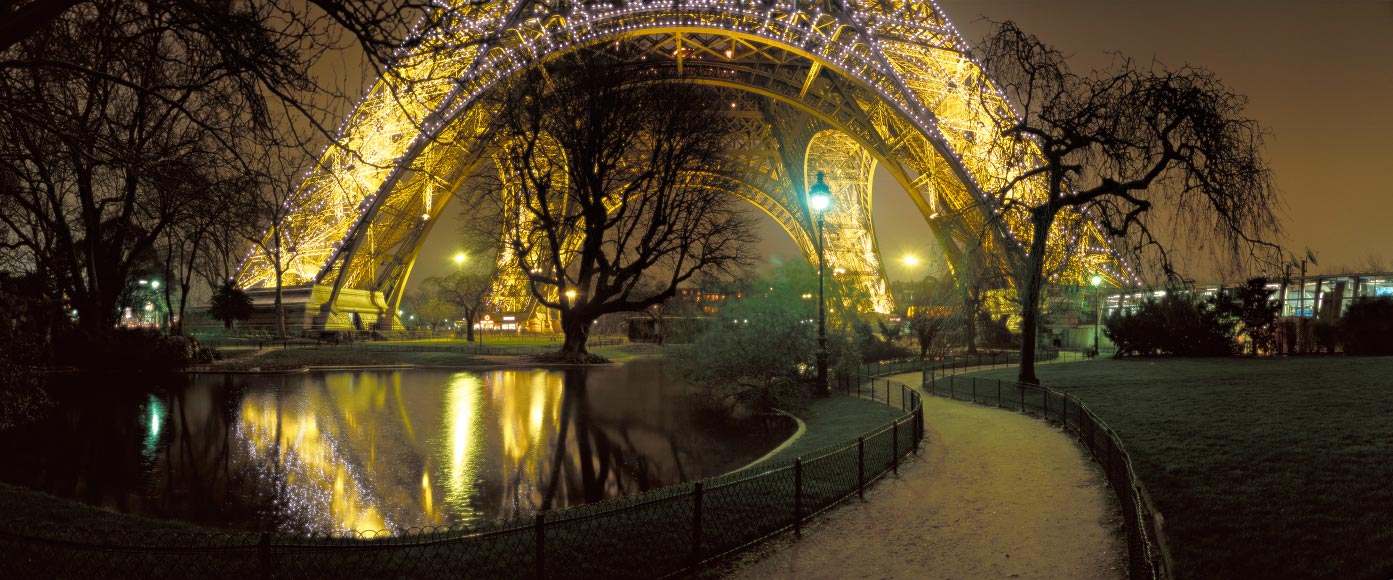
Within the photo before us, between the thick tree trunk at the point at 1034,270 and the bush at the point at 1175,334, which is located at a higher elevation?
the thick tree trunk at the point at 1034,270

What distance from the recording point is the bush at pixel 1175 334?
24219 mm

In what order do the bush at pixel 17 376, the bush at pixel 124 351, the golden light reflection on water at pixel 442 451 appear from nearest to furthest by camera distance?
the golden light reflection on water at pixel 442 451, the bush at pixel 17 376, the bush at pixel 124 351

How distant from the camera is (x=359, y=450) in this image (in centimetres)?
1234

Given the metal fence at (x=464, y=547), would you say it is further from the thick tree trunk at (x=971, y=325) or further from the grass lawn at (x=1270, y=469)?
the thick tree trunk at (x=971, y=325)

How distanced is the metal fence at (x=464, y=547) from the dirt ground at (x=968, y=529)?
42 centimetres

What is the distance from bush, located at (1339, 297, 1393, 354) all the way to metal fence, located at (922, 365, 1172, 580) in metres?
11.2

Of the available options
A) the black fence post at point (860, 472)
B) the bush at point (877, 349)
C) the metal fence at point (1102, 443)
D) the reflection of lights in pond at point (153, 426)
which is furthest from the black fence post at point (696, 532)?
the bush at point (877, 349)

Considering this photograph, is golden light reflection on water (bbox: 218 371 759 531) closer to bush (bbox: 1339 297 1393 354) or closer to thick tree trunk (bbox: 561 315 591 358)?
thick tree trunk (bbox: 561 315 591 358)

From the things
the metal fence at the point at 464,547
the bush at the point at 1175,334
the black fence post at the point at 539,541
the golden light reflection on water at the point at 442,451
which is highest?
the bush at the point at 1175,334

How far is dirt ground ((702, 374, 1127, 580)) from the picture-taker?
6.38m

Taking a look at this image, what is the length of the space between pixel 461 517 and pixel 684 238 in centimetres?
2181

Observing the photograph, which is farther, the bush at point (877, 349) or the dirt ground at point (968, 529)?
the bush at point (877, 349)

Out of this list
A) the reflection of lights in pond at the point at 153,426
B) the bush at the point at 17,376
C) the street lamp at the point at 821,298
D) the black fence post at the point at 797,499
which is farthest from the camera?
the street lamp at the point at 821,298

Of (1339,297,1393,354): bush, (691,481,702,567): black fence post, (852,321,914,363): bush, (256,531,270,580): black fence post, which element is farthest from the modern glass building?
(256,531,270,580): black fence post
